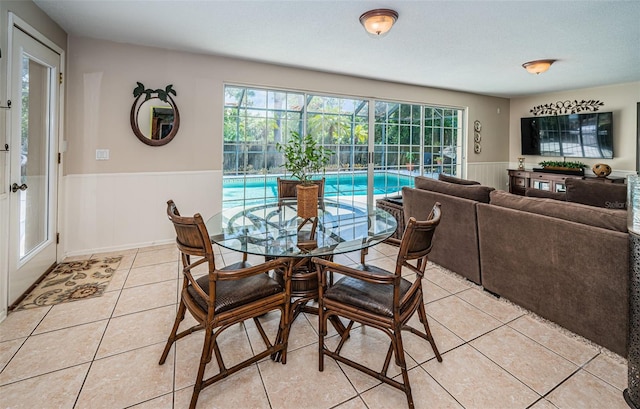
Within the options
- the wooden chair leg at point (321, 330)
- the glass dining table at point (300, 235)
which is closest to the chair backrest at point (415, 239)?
the glass dining table at point (300, 235)

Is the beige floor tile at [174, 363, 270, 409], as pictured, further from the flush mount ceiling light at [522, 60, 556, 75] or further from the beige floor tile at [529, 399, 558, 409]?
the flush mount ceiling light at [522, 60, 556, 75]

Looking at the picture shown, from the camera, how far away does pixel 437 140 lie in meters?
6.14

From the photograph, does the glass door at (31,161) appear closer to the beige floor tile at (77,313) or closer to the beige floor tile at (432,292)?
the beige floor tile at (77,313)

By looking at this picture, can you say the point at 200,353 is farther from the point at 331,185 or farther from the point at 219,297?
the point at 331,185

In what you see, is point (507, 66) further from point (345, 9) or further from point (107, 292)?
point (107, 292)

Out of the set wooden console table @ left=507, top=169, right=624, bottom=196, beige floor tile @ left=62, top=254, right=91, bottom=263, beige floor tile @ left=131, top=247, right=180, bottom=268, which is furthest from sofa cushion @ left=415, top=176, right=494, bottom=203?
wooden console table @ left=507, top=169, right=624, bottom=196

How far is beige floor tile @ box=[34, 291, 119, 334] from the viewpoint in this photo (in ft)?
6.87

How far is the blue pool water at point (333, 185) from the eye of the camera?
14.0ft

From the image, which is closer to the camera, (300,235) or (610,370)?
(610,370)

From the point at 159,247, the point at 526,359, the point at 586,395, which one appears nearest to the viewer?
the point at 586,395

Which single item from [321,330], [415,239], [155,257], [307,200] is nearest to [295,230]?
[307,200]

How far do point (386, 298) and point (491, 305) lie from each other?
135 cm

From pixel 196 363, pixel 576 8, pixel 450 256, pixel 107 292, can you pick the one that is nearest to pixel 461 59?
pixel 576 8

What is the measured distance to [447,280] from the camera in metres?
2.86
